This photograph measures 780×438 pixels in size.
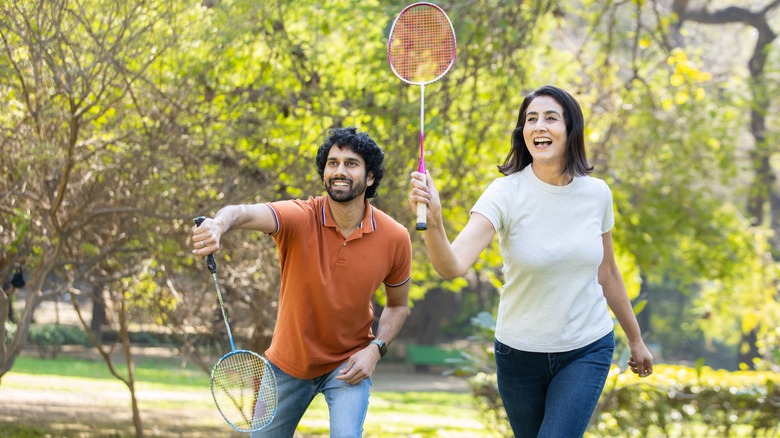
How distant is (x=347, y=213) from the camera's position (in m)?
3.98

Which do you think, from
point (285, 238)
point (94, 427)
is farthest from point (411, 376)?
point (285, 238)

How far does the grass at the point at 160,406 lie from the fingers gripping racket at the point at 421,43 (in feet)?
13.2

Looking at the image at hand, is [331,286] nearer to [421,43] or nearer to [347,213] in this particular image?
[347,213]

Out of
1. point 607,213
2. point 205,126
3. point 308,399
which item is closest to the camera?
point 607,213

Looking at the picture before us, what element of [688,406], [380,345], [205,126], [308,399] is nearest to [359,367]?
[380,345]

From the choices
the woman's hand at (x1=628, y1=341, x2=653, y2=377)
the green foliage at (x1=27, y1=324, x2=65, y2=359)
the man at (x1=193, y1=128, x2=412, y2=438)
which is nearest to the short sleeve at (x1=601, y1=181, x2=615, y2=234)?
the woman's hand at (x1=628, y1=341, x2=653, y2=377)

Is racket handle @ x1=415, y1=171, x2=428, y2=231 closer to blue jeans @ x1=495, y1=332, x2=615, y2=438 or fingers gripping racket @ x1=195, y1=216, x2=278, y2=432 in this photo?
blue jeans @ x1=495, y1=332, x2=615, y2=438

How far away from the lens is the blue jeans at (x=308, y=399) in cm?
385

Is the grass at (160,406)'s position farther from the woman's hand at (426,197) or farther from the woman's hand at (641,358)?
the woman's hand at (426,197)

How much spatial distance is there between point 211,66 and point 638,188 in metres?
8.47

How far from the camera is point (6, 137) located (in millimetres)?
6207

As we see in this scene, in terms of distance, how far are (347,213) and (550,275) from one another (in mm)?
926

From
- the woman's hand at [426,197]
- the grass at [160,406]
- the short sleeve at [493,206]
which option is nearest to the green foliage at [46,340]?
the grass at [160,406]

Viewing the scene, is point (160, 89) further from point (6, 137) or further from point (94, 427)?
point (94, 427)
